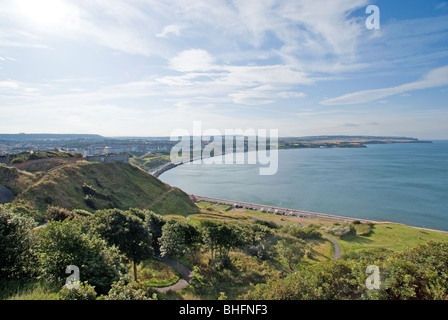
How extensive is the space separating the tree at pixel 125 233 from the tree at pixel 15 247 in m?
5.15

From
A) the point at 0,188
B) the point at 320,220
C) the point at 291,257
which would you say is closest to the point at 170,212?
the point at 0,188

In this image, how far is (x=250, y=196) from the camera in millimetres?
71625

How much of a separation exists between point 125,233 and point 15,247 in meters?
6.90

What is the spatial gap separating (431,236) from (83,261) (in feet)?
141

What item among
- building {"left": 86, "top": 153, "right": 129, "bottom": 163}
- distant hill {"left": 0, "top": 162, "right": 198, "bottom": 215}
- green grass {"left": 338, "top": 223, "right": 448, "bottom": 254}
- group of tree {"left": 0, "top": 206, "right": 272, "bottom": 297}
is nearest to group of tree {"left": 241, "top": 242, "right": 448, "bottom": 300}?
group of tree {"left": 0, "top": 206, "right": 272, "bottom": 297}

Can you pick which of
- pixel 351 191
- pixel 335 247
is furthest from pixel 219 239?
pixel 351 191

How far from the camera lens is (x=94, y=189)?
123 ft

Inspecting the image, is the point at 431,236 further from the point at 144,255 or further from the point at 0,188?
the point at 0,188

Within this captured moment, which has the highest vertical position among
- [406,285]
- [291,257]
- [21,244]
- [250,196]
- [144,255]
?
[21,244]

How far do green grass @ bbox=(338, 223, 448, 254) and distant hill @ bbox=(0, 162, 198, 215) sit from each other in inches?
1078

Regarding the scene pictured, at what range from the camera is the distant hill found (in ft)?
96.3

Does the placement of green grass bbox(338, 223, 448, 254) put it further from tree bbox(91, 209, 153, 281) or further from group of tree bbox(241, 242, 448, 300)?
tree bbox(91, 209, 153, 281)

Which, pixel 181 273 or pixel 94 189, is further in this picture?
pixel 94 189

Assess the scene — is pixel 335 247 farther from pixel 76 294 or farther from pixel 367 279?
pixel 76 294
